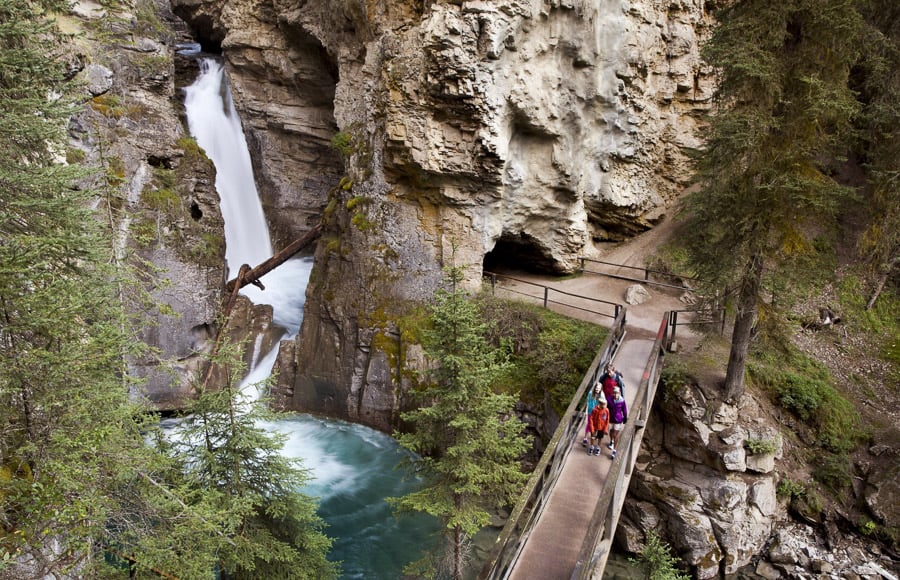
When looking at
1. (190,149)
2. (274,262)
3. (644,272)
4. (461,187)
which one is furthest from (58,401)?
(644,272)

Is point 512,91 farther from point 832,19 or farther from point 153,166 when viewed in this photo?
point 153,166

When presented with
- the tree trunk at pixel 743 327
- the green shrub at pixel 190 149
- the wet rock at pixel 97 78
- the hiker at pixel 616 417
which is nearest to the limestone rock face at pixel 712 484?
the tree trunk at pixel 743 327

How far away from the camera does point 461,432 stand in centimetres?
897

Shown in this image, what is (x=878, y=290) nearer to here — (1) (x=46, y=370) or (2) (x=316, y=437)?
(2) (x=316, y=437)

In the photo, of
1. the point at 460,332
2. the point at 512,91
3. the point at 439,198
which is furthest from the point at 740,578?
the point at 512,91

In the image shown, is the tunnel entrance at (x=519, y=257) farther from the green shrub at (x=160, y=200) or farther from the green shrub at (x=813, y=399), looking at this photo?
the green shrub at (x=160, y=200)

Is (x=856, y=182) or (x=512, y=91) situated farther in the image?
(x=856, y=182)

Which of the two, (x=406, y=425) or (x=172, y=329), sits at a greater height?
(x=172, y=329)

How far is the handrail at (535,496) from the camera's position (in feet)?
19.8

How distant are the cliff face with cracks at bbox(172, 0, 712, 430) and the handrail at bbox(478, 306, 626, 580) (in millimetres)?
6098

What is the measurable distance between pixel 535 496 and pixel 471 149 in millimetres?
9634

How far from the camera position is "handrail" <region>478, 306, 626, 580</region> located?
6.04 m

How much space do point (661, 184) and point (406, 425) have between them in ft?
40.9

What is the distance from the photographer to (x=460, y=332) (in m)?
8.91
